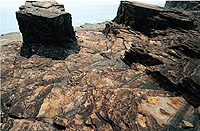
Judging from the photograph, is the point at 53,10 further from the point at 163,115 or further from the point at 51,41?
the point at 163,115

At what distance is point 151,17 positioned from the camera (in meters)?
13.4

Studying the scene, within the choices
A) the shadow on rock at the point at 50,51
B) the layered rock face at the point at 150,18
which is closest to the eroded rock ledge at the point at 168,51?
the layered rock face at the point at 150,18

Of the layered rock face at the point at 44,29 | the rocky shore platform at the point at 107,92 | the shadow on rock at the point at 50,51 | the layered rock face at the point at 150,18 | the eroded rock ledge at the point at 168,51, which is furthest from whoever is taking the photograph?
the layered rock face at the point at 150,18

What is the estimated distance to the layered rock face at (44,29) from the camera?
966 centimetres

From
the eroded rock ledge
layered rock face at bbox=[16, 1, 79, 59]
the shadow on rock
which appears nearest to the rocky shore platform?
the eroded rock ledge

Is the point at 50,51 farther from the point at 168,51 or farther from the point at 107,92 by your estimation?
the point at 168,51

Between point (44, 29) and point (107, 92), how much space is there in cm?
857

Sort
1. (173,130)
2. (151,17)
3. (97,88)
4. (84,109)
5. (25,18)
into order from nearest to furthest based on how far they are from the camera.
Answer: (173,130), (84,109), (97,88), (25,18), (151,17)

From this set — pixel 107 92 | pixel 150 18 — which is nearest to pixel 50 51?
pixel 107 92

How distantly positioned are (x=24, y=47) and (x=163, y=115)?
12268mm

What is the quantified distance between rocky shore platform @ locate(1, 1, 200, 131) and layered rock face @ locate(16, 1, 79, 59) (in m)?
1.08

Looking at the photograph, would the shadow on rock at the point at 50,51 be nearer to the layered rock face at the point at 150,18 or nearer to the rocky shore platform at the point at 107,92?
the rocky shore platform at the point at 107,92

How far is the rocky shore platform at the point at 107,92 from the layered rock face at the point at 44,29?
1.08 m

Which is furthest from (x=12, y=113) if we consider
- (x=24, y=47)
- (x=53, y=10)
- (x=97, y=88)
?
(x=53, y=10)
